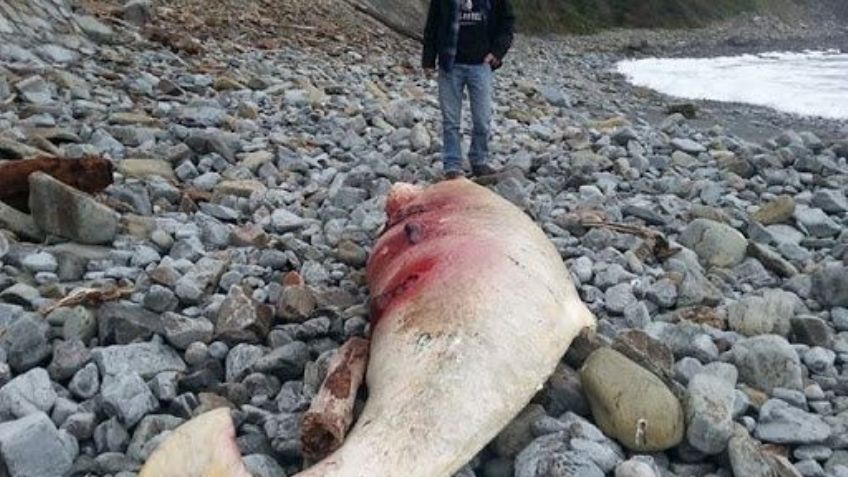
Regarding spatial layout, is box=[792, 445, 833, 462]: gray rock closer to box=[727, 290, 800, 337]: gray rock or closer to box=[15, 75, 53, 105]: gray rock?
box=[727, 290, 800, 337]: gray rock

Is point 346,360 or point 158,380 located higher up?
point 346,360

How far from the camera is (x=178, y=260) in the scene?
4566 millimetres

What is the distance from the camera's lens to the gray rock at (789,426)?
316 centimetres

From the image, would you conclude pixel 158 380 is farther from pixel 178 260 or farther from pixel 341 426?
pixel 178 260

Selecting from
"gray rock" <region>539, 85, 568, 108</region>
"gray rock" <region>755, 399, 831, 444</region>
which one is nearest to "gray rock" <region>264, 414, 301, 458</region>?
"gray rock" <region>755, 399, 831, 444</region>

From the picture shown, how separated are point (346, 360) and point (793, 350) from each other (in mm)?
2092

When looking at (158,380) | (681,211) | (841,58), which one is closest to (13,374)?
(158,380)

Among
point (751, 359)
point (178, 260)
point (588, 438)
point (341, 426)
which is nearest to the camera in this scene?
point (341, 426)

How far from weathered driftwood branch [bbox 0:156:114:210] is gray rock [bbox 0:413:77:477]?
2.36m

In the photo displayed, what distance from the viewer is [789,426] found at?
10.6 ft

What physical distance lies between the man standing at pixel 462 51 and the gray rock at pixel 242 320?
10.3ft

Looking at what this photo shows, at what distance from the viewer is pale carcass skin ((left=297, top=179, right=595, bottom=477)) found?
2.44m

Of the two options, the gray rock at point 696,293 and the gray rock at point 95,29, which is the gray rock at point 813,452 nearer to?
the gray rock at point 696,293

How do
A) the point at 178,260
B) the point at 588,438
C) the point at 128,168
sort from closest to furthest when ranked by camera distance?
the point at 588,438
the point at 178,260
the point at 128,168
